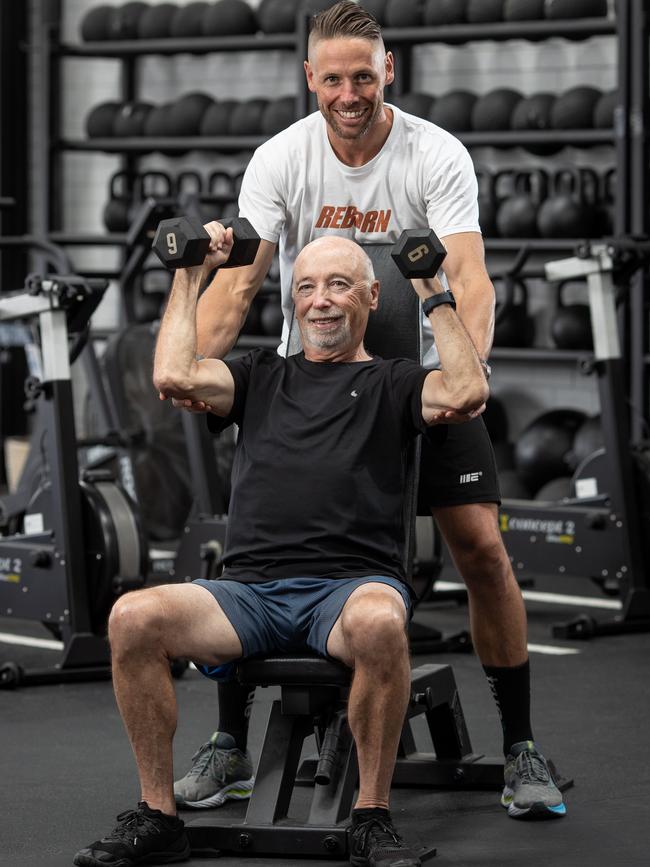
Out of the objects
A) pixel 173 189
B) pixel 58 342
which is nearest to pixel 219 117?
pixel 173 189

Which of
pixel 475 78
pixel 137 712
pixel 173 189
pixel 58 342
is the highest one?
pixel 475 78

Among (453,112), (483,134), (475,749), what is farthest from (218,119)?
(475,749)

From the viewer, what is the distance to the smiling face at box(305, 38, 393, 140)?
108 inches

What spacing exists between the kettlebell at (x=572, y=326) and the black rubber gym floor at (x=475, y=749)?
2260 millimetres

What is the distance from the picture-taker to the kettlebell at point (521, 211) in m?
6.80

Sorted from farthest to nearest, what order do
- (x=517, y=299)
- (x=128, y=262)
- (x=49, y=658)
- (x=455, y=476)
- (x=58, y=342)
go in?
(x=517, y=299)
(x=128, y=262)
(x=49, y=658)
(x=58, y=342)
(x=455, y=476)

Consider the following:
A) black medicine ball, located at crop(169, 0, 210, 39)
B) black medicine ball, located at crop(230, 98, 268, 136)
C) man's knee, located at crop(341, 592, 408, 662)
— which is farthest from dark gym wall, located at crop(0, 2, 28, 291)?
man's knee, located at crop(341, 592, 408, 662)

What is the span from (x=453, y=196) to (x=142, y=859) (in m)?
1.25

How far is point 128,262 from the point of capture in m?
5.82

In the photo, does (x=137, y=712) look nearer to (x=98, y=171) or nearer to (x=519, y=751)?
(x=519, y=751)

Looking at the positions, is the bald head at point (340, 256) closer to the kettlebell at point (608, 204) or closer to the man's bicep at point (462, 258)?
the man's bicep at point (462, 258)

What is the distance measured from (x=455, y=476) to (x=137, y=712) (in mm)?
721

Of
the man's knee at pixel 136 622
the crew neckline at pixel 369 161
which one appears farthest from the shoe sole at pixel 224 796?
the crew neckline at pixel 369 161

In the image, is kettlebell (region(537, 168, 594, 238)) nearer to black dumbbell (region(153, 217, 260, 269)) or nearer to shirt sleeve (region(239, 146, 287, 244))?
→ shirt sleeve (region(239, 146, 287, 244))
